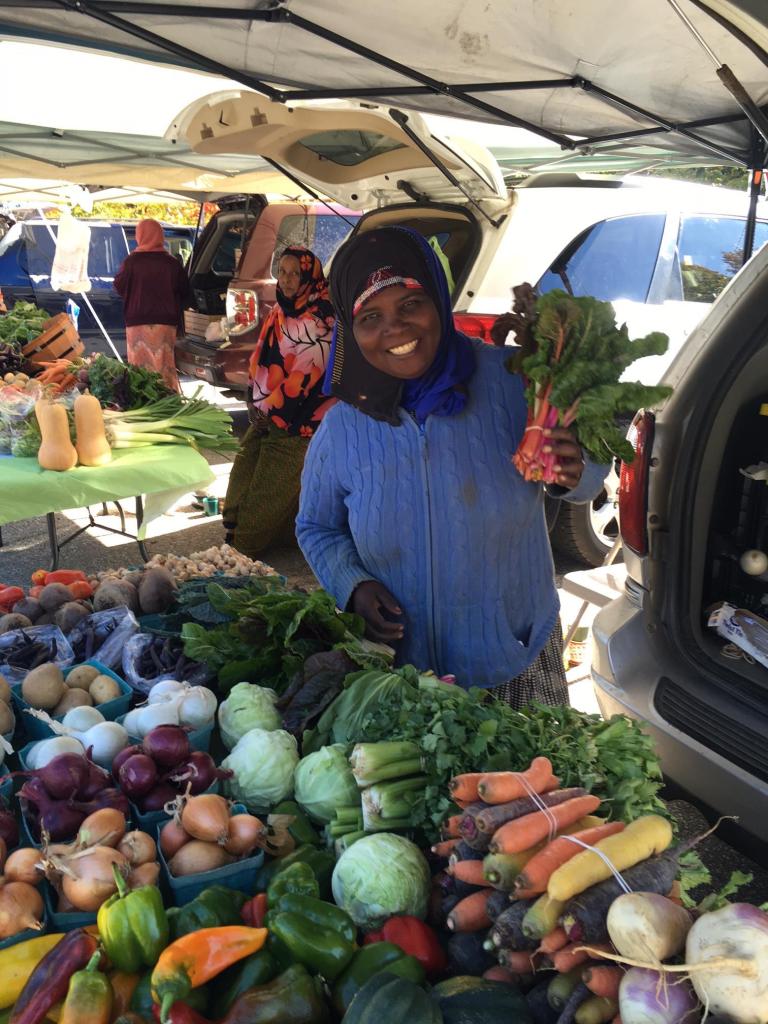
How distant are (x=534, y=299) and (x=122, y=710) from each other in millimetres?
1603

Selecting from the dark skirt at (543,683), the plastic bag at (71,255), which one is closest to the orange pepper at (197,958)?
the dark skirt at (543,683)

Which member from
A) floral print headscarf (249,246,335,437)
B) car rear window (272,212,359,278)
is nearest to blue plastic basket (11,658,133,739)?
floral print headscarf (249,246,335,437)

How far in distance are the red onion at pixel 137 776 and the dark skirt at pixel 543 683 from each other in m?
1.23

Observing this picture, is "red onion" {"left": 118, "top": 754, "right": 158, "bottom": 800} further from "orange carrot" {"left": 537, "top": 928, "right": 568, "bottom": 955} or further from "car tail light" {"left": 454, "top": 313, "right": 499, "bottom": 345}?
"car tail light" {"left": 454, "top": 313, "right": 499, "bottom": 345}

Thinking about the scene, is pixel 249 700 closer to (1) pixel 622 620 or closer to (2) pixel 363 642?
(2) pixel 363 642

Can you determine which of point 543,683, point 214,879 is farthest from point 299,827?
point 543,683

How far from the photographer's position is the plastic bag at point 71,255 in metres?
12.9

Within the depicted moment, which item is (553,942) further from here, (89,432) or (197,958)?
(89,432)

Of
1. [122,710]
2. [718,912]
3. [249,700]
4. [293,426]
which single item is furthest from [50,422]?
[718,912]

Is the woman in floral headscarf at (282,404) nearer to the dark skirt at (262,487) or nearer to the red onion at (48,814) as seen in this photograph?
the dark skirt at (262,487)

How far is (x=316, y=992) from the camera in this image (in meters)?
1.28

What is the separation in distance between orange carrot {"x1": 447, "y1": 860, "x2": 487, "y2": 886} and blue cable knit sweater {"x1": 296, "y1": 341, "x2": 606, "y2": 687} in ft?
3.79

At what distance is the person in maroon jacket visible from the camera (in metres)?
8.92

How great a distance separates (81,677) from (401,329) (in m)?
1.36
